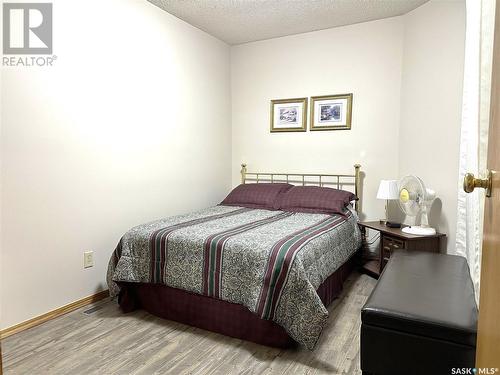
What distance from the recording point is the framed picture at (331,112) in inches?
141

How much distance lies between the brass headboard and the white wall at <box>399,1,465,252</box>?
50cm

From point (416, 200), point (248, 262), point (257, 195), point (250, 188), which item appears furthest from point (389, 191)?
point (248, 262)

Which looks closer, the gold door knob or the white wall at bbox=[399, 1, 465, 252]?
the gold door knob

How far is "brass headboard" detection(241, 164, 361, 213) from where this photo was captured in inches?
140

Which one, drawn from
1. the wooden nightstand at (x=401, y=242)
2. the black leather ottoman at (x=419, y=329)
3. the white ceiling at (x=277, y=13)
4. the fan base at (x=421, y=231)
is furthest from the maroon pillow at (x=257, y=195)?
the black leather ottoman at (x=419, y=329)

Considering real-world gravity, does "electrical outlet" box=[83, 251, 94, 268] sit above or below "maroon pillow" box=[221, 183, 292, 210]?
below

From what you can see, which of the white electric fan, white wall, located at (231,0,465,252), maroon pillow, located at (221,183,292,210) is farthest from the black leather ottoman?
maroon pillow, located at (221,183,292,210)

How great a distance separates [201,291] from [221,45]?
10.1ft

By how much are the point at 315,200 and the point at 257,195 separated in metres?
0.64

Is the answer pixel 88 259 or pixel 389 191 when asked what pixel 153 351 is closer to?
pixel 88 259

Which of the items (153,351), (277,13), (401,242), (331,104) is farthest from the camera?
(331,104)

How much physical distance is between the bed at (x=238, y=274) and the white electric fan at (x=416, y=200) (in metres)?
0.58

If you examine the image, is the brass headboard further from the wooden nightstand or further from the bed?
the bed

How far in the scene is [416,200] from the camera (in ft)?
9.25
